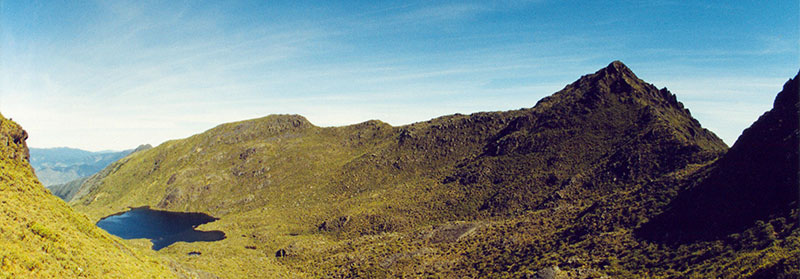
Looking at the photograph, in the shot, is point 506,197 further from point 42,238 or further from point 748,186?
point 42,238

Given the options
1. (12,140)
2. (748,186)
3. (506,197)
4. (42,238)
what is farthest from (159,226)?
(748,186)

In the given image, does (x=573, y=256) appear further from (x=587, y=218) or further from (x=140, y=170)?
(x=140, y=170)

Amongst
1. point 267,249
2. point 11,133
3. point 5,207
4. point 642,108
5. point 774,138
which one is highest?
point 642,108

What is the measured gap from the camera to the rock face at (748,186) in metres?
41.3

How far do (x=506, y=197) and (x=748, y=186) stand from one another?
41.4 metres

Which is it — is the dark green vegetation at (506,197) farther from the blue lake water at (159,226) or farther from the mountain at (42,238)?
the mountain at (42,238)

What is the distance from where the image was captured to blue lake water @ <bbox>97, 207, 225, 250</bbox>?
10012cm

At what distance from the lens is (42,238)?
82.9 ft

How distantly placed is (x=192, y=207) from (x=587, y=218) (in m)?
138

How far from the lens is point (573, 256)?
49.2 metres

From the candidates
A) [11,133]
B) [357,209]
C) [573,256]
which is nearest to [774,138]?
[573,256]

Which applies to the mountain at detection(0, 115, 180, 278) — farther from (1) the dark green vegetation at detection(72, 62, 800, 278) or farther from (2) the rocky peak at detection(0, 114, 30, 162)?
(1) the dark green vegetation at detection(72, 62, 800, 278)

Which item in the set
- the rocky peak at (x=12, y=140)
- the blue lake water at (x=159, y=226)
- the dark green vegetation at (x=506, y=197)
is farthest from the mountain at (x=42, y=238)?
the blue lake water at (x=159, y=226)

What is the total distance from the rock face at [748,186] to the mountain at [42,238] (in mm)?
63988
